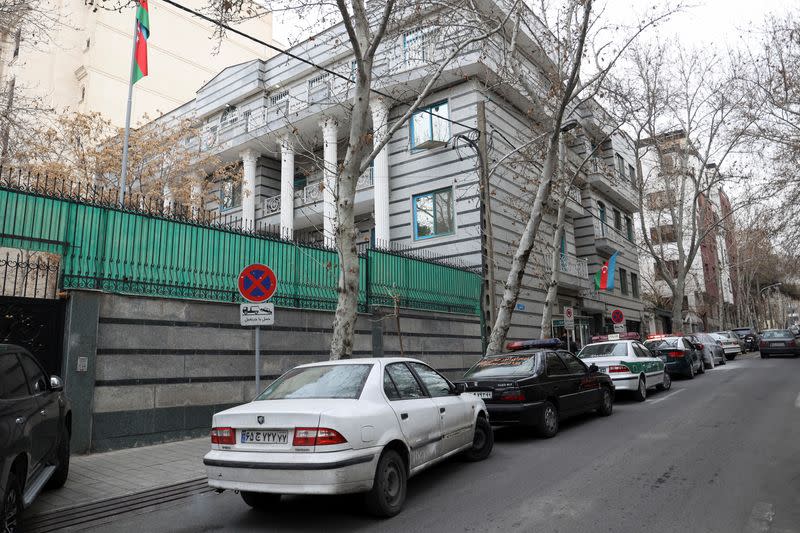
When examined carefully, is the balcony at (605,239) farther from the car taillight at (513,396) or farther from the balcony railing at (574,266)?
the car taillight at (513,396)

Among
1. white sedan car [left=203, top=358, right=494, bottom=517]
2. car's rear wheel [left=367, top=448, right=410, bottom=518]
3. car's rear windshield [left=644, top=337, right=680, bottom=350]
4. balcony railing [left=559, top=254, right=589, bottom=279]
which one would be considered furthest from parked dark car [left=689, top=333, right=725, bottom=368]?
car's rear wheel [left=367, top=448, right=410, bottom=518]

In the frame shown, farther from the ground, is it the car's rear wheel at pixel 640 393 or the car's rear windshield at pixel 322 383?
the car's rear windshield at pixel 322 383

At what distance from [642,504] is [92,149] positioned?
69.4 ft

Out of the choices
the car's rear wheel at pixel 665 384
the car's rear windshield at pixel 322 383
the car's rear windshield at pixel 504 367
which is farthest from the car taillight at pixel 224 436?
the car's rear wheel at pixel 665 384

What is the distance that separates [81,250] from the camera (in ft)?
28.0

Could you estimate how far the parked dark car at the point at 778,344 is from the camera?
2972 centimetres

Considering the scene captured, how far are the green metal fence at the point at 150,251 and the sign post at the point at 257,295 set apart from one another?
6.40 ft

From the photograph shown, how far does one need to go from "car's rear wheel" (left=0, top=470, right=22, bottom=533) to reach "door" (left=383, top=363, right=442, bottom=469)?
3.20 m

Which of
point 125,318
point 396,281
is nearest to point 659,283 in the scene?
point 396,281

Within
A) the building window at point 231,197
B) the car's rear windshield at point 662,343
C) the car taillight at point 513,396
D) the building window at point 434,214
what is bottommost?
the car taillight at point 513,396

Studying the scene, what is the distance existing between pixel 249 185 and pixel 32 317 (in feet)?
56.7

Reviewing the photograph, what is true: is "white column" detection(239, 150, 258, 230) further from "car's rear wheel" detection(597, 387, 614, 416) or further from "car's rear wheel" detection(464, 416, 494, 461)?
"car's rear wheel" detection(464, 416, 494, 461)

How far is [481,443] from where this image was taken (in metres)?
7.35

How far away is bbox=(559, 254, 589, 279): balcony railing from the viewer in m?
24.6
